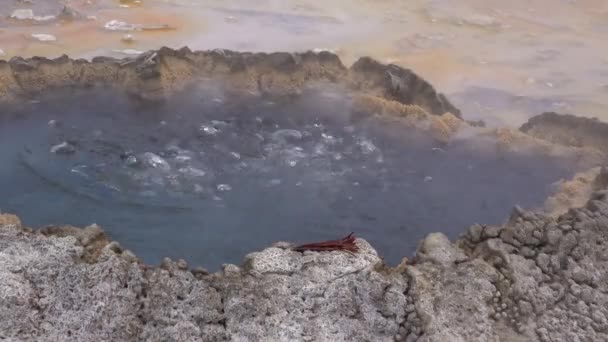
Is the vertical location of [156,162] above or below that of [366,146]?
below

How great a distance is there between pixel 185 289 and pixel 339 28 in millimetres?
3543

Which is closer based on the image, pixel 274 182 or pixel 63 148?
pixel 274 182

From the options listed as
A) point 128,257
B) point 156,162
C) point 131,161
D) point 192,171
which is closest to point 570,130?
point 192,171

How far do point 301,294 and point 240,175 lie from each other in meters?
1.05

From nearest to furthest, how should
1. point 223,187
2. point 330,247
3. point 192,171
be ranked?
point 330,247
point 223,187
point 192,171

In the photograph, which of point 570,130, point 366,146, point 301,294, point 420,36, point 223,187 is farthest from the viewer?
point 420,36

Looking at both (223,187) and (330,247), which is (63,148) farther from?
(330,247)

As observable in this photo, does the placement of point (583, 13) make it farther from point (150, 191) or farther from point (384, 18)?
point (150, 191)

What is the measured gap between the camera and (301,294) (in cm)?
215

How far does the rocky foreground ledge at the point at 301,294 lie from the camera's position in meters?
2.02

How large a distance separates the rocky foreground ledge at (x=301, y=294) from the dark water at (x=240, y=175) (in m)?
0.42

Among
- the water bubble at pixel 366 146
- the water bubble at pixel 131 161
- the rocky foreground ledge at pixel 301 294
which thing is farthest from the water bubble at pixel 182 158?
the rocky foreground ledge at pixel 301 294

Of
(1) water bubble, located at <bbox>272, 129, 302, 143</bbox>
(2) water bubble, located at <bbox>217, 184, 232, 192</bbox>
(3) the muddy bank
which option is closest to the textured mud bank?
(2) water bubble, located at <bbox>217, 184, 232, 192</bbox>

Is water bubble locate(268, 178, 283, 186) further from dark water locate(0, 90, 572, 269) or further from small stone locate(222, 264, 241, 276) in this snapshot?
small stone locate(222, 264, 241, 276)
